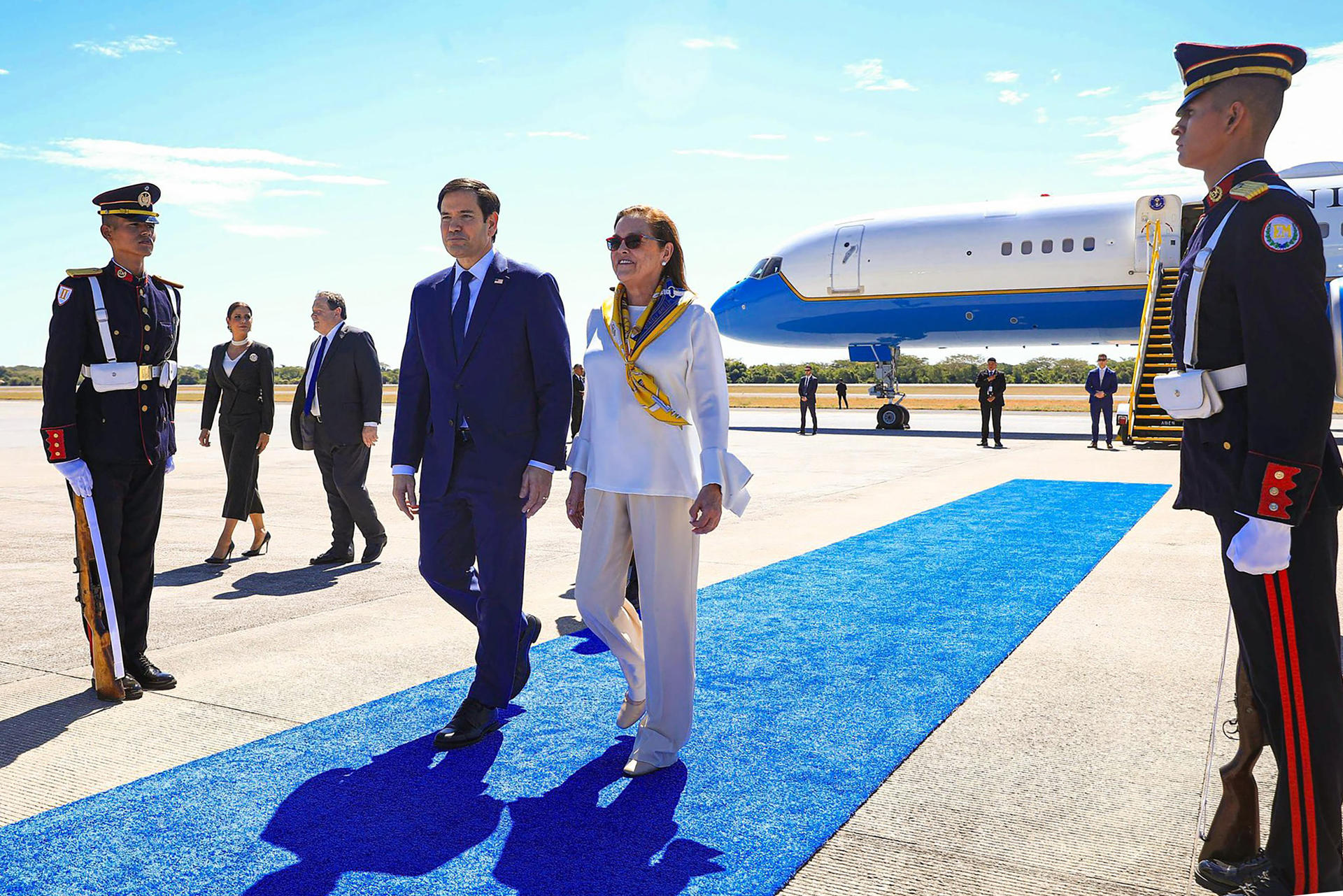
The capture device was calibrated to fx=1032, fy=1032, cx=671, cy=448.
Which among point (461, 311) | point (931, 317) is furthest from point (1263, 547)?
point (931, 317)

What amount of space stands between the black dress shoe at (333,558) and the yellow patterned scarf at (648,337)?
462 cm

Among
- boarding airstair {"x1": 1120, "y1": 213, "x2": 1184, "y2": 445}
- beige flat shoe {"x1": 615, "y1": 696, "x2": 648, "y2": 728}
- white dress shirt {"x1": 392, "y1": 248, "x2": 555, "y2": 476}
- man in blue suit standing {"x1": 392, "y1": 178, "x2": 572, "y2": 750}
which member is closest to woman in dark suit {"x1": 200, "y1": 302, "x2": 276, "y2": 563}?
white dress shirt {"x1": 392, "y1": 248, "x2": 555, "y2": 476}

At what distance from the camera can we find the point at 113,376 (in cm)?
435

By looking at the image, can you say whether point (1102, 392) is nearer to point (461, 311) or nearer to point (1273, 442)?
point (461, 311)

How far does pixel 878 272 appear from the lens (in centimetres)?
2252

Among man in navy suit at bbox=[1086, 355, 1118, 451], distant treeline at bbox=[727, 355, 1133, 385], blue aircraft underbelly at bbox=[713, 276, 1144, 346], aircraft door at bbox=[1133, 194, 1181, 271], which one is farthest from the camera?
distant treeline at bbox=[727, 355, 1133, 385]

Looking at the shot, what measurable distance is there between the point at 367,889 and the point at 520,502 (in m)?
1.56

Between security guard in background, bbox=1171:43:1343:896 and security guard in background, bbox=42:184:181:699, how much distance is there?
13.2ft

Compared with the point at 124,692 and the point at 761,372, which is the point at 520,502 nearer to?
the point at 124,692

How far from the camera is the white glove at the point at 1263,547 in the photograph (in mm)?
2393

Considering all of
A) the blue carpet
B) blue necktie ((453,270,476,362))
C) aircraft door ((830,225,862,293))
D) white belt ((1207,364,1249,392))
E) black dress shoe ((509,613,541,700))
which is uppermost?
aircraft door ((830,225,862,293))

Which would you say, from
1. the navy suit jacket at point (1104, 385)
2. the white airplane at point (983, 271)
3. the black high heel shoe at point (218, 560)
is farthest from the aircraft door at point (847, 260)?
the black high heel shoe at point (218, 560)

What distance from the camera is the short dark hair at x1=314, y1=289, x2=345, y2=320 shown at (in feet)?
24.9

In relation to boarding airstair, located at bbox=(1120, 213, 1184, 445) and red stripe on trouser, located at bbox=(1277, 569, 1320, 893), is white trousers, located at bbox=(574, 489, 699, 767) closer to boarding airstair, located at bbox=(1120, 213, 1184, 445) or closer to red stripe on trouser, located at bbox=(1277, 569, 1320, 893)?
red stripe on trouser, located at bbox=(1277, 569, 1320, 893)
